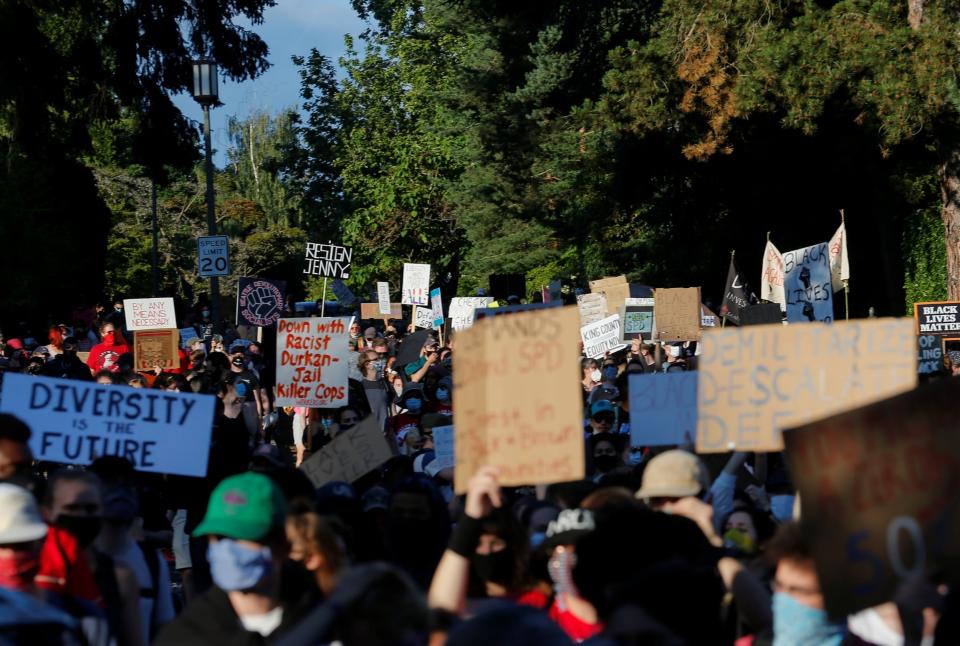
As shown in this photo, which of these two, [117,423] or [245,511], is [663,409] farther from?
[245,511]

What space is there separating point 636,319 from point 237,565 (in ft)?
57.9

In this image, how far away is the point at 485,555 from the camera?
4.64 meters

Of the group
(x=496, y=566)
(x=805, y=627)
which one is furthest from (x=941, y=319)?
(x=805, y=627)

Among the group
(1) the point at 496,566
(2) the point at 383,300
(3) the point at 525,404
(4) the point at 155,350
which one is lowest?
(1) the point at 496,566

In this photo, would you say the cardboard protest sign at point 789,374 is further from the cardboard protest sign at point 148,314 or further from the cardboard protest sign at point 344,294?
the cardboard protest sign at point 344,294

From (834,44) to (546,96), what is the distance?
18.2 metres

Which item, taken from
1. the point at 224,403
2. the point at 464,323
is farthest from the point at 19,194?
the point at 224,403

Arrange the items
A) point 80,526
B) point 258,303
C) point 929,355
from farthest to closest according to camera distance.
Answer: point 258,303
point 929,355
point 80,526

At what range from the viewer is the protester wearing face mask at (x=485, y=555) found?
4492 mm

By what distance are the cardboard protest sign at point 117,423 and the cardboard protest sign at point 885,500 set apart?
13.0ft

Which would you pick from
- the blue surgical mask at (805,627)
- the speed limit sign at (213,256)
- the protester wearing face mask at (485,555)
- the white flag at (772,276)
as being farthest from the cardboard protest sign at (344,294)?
the blue surgical mask at (805,627)

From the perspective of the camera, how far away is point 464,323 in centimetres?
2661

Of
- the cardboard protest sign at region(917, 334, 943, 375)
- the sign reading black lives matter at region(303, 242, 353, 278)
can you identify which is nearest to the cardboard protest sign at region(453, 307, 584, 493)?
the cardboard protest sign at region(917, 334, 943, 375)

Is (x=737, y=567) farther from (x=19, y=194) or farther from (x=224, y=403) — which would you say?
(x=19, y=194)
